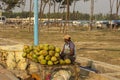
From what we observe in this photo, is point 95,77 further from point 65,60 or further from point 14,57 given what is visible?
point 14,57

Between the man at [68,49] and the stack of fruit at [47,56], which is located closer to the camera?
the stack of fruit at [47,56]

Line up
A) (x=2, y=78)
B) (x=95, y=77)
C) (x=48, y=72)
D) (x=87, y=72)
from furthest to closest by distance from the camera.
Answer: (x=87, y=72), (x=95, y=77), (x=2, y=78), (x=48, y=72)

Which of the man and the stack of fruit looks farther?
the man

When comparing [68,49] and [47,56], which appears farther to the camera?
[68,49]

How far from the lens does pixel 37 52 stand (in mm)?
10055

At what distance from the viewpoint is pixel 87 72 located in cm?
1253

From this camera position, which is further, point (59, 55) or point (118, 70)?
point (118, 70)

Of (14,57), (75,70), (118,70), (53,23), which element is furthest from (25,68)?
(53,23)

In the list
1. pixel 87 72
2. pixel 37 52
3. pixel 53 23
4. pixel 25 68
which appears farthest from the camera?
pixel 53 23

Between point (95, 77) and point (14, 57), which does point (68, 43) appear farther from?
point (14, 57)

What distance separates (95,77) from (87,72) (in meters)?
0.79

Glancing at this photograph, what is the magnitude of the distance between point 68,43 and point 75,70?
1095 millimetres

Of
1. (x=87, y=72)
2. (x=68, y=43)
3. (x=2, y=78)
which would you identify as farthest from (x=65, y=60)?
(x=87, y=72)

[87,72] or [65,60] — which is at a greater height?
[65,60]
